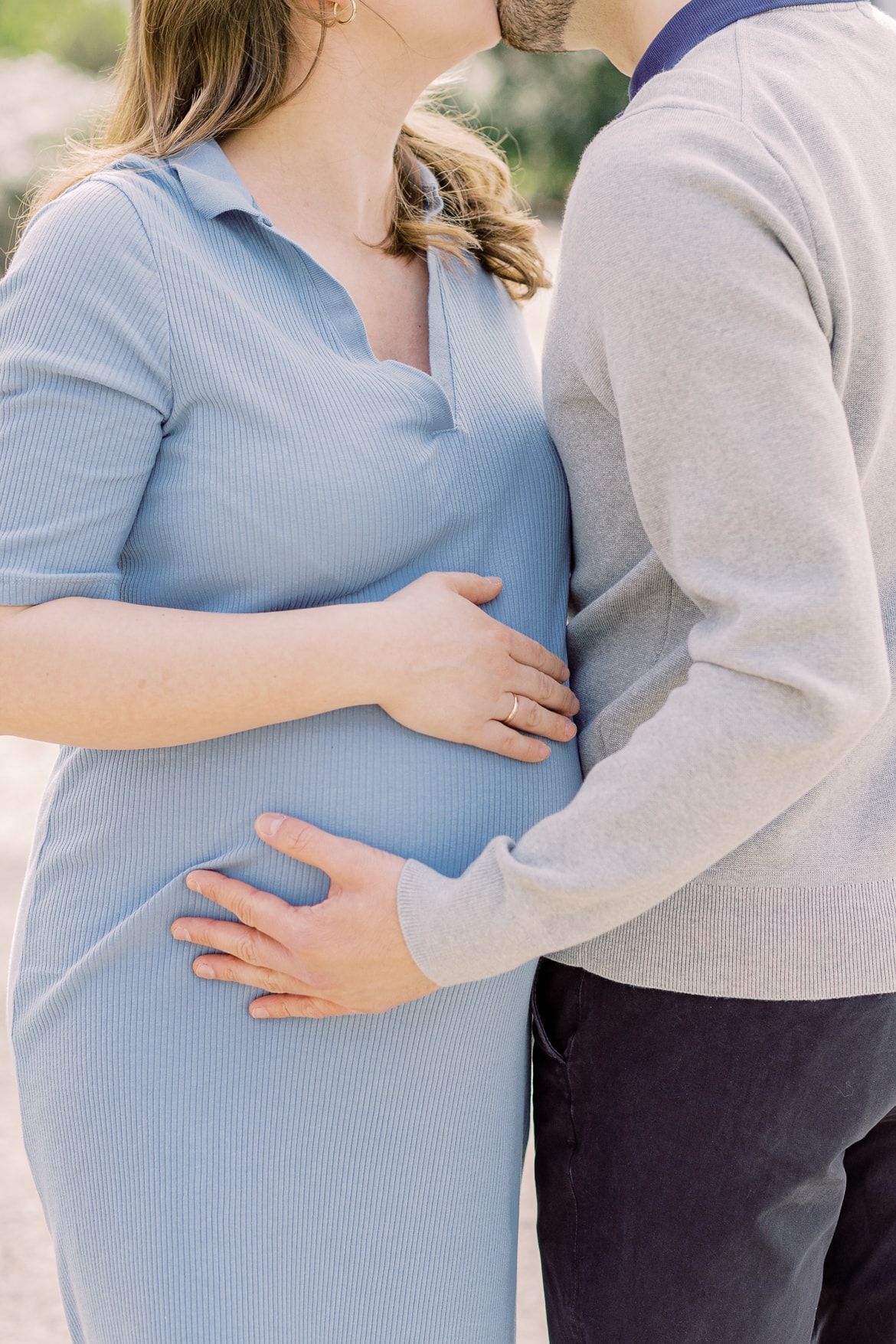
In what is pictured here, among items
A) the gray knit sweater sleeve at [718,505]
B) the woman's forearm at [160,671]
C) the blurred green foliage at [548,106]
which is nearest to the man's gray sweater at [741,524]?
the gray knit sweater sleeve at [718,505]

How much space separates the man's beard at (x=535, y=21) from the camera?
1.37 meters

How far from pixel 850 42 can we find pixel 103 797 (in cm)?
106

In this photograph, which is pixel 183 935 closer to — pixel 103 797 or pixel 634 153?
pixel 103 797

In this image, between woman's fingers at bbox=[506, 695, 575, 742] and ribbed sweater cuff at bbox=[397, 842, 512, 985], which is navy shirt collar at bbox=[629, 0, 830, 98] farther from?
ribbed sweater cuff at bbox=[397, 842, 512, 985]

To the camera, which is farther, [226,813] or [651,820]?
[226,813]

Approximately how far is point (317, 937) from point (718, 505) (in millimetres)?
557

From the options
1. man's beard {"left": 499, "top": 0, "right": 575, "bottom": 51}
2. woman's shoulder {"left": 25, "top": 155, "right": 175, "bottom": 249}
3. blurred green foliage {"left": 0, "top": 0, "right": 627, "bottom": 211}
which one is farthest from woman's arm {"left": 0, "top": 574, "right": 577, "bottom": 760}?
blurred green foliage {"left": 0, "top": 0, "right": 627, "bottom": 211}

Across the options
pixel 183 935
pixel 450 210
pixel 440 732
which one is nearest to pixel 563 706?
pixel 440 732

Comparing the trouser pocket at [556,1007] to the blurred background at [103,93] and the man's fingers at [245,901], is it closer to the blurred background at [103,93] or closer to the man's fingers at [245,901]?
the man's fingers at [245,901]

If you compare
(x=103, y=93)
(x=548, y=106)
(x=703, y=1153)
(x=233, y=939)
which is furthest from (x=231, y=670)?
(x=548, y=106)

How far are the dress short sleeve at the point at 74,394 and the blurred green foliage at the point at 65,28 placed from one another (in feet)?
49.5

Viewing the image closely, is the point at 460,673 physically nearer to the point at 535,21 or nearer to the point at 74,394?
the point at 74,394

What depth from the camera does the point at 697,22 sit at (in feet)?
3.89

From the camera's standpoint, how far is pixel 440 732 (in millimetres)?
1277
